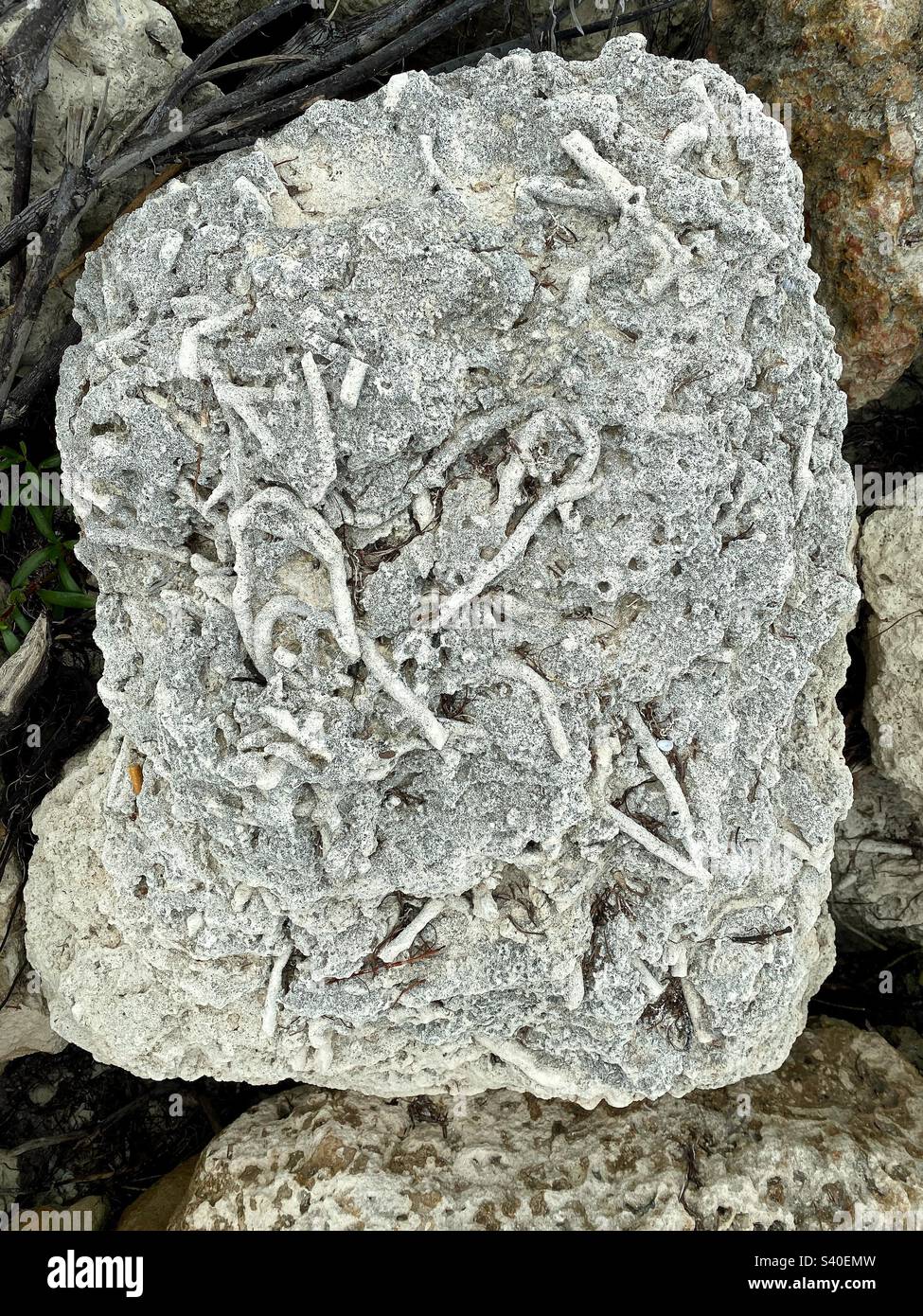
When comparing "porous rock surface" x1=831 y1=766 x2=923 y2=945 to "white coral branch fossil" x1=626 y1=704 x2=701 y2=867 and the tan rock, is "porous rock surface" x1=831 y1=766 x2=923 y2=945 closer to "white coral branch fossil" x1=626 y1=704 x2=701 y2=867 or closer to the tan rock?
"white coral branch fossil" x1=626 y1=704 x2=701 y2=867

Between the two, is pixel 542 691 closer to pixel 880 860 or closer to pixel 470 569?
pixel 470 569

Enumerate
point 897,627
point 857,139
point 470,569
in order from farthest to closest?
point 897,627
point 857,139
point 470,569

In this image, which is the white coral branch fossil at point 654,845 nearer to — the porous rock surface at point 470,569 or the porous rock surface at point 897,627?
the porous rock surface at point 470,569

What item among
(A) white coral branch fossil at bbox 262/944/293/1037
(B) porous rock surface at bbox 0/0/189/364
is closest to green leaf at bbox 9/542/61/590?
(B) porous rock surface at bbox 0/0/189/364

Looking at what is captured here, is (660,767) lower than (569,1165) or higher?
higher

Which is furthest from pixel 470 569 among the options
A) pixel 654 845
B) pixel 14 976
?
pixel 14 976

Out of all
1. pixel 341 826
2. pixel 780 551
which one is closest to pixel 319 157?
pixel 780 551

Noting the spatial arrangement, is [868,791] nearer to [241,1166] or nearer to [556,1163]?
[556,1163]
